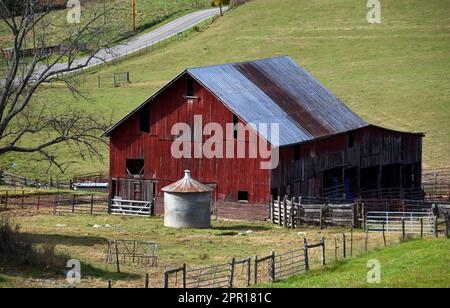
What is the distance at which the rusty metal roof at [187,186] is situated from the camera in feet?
161

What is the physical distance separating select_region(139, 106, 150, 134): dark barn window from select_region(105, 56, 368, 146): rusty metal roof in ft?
2.32

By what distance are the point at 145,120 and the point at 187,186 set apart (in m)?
6.34

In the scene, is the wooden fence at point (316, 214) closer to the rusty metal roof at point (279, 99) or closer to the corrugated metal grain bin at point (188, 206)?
the rusty metal roof at point (279, 99)

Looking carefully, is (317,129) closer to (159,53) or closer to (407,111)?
(407,111)

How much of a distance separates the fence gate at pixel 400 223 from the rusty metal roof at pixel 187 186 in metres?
7.10

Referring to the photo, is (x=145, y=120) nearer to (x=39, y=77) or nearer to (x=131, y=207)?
(x=131, y=207)

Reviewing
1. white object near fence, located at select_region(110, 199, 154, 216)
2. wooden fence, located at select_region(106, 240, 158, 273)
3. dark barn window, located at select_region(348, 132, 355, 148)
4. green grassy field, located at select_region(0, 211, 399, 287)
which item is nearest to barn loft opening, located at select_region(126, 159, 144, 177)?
white object near fence, located at select_region(110, 199, 154, 216)

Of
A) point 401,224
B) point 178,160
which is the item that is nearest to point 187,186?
point 178,160

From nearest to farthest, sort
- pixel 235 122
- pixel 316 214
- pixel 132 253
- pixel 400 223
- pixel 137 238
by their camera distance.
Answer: pixel 132 253
pixel 137 238
pixel 400 223
pixel 316 214
pixel 235 122

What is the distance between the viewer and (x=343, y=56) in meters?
99.4

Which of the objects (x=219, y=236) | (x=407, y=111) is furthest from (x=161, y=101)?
(x=407, y=111)

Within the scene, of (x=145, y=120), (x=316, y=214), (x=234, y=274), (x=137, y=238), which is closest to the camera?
(x=234, y=274)

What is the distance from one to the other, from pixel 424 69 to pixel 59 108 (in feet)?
95.2

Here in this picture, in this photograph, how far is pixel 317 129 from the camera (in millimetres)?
55094
